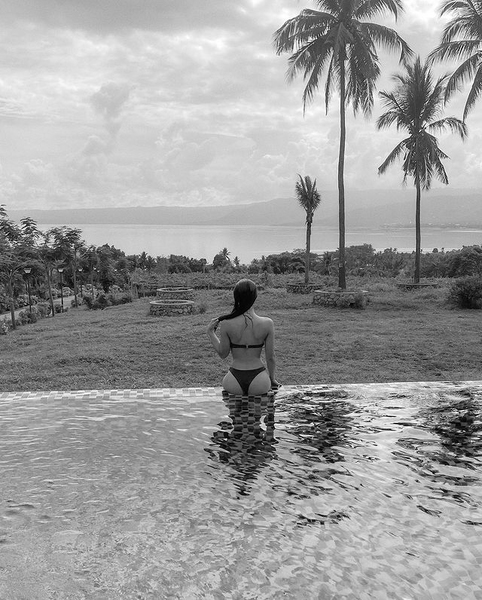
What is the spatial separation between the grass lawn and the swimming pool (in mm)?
2290

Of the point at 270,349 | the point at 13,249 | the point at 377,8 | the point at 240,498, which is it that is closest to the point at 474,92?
the point at 377,8

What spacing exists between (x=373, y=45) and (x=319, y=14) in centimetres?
214

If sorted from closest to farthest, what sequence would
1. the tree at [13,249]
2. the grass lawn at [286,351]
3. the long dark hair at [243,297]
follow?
the long dark hair at [243,297]
the grass lawn at [286,351]
the tree at [13,249]

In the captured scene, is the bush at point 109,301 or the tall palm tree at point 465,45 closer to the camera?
the tall palm tree at point 465,45

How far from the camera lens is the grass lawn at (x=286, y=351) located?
870 cm

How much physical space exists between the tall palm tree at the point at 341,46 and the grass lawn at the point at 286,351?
16.7 feet

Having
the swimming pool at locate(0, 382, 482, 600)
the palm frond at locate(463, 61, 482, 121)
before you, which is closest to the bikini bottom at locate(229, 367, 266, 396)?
the swimming pool at locate(0, 382, 482, 600)

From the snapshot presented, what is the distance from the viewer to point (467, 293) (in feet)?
55.2

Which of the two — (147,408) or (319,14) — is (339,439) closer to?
(147,408)

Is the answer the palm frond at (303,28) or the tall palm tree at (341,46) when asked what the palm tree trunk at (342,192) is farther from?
the palm frond at (303,28)

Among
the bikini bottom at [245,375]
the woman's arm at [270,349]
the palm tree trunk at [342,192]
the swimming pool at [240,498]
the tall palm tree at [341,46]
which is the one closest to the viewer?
the swimming pool at [240,498]

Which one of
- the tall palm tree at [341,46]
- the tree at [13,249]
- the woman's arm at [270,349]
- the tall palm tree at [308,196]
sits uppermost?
the tall palm tree at [341,46]

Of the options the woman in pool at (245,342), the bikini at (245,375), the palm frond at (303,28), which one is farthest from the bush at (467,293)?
the bikini at (245,375)

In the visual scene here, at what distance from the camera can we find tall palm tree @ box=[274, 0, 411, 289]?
18.2 metres
